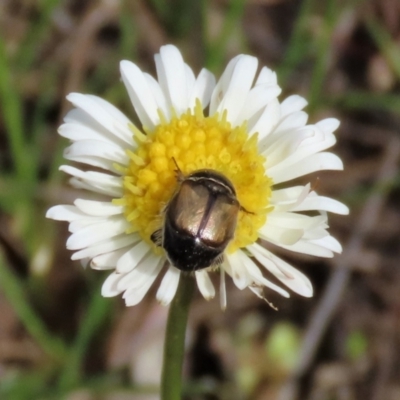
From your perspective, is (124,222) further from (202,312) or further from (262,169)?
(202,312)

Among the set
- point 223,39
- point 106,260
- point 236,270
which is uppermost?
point 223,39

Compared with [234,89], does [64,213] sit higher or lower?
lower

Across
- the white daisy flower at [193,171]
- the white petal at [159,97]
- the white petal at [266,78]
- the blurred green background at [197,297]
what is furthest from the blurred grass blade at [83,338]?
the white petal at [266,78]

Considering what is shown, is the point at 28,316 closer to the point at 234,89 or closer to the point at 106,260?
the point at 106,260

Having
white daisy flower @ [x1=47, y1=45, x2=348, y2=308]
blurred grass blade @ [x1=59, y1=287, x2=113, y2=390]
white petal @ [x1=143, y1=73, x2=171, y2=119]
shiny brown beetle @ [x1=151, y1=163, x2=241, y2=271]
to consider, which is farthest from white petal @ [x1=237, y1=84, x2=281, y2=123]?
blurred grass blade @ [x1=59, y1=287, x2=113, y2=390]

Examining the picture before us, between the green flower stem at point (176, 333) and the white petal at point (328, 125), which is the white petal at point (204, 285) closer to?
the green flower stem at point (176, 333)

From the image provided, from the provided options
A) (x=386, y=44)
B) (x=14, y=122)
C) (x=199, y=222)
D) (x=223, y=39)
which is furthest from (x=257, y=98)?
(x=386, y=44)
